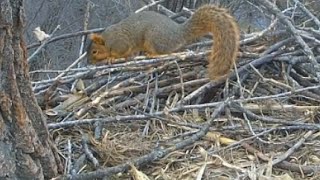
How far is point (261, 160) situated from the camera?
2.66 m

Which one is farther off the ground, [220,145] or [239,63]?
[239,63]

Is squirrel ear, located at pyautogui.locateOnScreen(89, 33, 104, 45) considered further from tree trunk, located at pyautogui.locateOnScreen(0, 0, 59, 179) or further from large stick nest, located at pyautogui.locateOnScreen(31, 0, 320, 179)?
tree trunk, located at pyautogui.locateOnScreen(0, 0, 59, 179)

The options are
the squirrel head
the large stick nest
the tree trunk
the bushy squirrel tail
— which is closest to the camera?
the tree trunk

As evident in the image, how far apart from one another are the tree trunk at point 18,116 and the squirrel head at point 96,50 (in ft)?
6.06

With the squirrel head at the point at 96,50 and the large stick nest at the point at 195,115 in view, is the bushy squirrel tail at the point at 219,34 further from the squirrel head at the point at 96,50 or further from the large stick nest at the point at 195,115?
the squirrel head at the point at 96,50

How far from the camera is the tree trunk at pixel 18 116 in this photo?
215cm

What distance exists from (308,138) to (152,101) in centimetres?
72

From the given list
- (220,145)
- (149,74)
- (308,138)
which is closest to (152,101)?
(149,74)

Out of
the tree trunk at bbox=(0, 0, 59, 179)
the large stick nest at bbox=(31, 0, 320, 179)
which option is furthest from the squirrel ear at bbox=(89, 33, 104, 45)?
the tree trunk at bbox=(0, 0, 59, 179)

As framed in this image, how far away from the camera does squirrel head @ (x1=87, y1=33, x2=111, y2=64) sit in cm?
432

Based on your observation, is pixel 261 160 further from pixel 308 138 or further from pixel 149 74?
pixel 149 74

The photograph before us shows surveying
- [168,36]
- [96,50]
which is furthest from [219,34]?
[96,50]

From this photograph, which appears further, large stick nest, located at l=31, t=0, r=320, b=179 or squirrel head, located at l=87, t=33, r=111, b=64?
squirrel head, located at l=87, t=33, r=111, b=64

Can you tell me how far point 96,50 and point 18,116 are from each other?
206 centimetres
